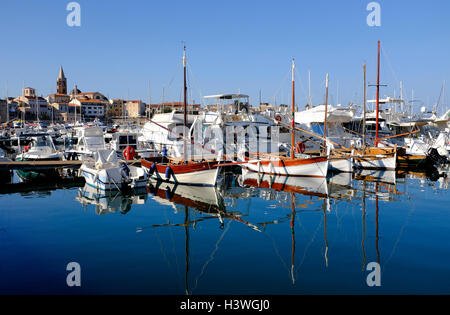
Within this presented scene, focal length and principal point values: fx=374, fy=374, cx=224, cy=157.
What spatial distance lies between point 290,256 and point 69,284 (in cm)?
643

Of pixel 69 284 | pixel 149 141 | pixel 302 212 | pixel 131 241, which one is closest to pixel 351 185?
pixel 302 212

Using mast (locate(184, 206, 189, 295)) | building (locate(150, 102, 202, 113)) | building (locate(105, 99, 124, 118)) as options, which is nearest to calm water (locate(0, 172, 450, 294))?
mast (locate(184, 206, 189, 295))

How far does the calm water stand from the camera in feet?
32.1

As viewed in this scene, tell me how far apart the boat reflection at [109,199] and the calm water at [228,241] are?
0.33ft

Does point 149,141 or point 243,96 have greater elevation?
point 243,96

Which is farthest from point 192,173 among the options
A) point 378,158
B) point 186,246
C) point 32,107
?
point 32,107

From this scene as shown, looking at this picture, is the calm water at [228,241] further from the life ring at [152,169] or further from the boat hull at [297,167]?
the boat hull at [297,167]

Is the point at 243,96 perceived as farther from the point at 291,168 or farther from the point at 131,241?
the point at 131,241

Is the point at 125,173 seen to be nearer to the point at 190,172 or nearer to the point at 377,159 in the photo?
the point at 190,172

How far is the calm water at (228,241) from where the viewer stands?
980 cm

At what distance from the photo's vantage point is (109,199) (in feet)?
69.0
